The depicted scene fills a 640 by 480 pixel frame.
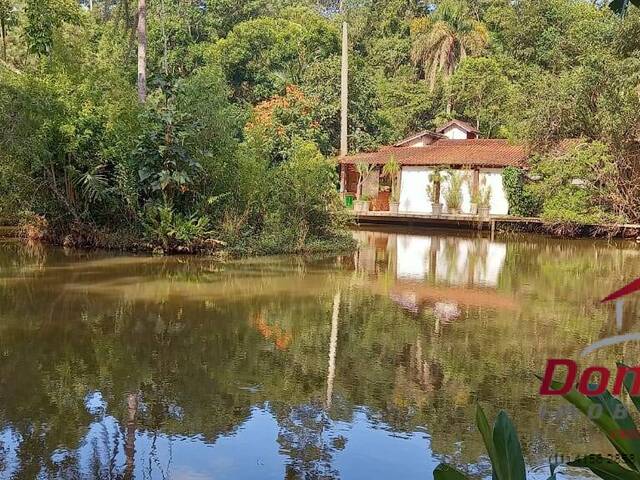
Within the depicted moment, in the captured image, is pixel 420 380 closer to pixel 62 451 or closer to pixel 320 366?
pixel 320 366

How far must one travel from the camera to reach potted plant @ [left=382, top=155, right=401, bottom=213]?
2423 centimetres

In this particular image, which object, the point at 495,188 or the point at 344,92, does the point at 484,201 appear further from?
the point at 344,92

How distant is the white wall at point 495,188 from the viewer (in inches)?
930

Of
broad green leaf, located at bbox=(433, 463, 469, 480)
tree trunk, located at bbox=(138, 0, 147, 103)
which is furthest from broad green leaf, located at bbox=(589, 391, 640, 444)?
tree trunk, located at bbox=(138, 0, 147, 103)

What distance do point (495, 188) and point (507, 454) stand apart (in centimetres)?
2292

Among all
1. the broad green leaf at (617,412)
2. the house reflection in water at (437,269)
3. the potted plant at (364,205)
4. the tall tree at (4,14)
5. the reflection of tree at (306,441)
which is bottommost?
the reflection of tree at (306,441)

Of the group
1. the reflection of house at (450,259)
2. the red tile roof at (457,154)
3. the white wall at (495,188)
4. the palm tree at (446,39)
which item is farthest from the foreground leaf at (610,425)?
the palm tree at (446,39)

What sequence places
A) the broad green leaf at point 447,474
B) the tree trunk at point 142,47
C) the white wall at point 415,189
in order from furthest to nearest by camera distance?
the white wall at point 415,189
the tree trunk at point 142,47
the broad green leaf at point 447,474

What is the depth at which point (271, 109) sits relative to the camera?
27.1 m

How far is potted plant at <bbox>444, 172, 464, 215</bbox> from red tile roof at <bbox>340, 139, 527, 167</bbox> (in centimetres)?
53

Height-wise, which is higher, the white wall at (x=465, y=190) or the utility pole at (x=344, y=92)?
the utility pole at (x=344, y=92)

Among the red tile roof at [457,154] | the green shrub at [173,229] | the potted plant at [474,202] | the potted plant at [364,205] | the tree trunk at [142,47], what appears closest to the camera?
the green shrub at [173,229]

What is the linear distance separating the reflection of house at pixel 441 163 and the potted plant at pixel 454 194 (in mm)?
317

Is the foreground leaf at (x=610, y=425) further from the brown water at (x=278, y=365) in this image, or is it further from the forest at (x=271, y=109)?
the forest at (x=271, y=109)
